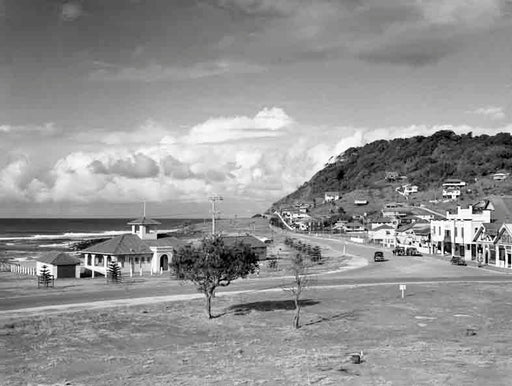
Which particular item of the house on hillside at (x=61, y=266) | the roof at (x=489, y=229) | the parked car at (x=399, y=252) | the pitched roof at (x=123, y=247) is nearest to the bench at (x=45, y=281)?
the house on hillside at (x=61, y=266)

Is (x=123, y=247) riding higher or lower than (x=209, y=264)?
lower

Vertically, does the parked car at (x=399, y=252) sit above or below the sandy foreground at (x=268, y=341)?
above

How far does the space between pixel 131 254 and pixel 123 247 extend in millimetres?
1293

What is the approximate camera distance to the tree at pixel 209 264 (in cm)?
3700

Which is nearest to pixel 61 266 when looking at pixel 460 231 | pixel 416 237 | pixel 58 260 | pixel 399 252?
pixel 58 260

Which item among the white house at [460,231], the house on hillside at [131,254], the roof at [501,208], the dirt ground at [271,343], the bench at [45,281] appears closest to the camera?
the dirt ground at [271,343]

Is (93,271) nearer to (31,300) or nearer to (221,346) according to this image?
(31,300)

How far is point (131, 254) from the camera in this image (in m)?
67.8

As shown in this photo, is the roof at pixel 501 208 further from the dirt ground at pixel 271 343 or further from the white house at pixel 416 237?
the dirt ground at pixel 271 343

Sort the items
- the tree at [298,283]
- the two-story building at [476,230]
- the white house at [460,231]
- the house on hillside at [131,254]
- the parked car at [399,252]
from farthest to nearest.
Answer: the parked car at [399,252] → the white house at [460,231] → the two-story building at [476,230] → the house on hillside at [131,254] → the tree at [298,283]

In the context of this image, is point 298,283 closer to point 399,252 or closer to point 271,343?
point 271,343

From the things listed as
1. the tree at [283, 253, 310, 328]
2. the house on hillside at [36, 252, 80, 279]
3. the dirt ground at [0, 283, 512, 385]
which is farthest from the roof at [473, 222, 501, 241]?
the house on hillside at [36, 252, 80, 279]

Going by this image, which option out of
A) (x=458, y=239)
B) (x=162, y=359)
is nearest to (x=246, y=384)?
(x=162, y=359)

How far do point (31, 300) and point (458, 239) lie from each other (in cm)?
6209
